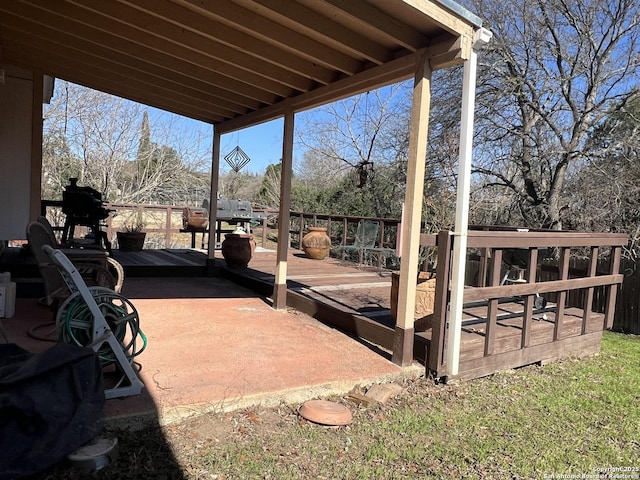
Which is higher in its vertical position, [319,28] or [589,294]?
[319,28]

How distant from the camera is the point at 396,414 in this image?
2.71 metres

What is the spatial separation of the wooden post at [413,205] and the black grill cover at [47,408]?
190cm

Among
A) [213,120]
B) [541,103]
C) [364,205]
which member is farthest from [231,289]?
[364,205]

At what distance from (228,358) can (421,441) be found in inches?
53.2

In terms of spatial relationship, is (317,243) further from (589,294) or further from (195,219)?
(589,294)

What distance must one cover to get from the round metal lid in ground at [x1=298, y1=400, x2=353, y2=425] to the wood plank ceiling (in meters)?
2.19

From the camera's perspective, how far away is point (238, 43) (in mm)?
3508

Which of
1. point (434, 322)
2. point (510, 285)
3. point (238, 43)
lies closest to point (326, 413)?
point (434, 322)

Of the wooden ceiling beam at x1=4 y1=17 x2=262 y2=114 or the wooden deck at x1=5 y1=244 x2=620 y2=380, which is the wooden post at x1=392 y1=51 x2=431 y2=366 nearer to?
the wooden deck at x1=5 y1=244 x2=620 y2=380

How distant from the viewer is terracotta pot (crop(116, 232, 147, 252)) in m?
7.74

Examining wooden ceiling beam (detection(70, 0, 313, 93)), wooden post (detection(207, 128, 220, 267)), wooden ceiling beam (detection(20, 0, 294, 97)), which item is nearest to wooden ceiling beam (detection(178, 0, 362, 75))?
wooden ceiling beam (detection(70, 0, 313, 93))

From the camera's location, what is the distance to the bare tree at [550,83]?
7.06 m

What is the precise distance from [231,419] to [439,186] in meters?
7.13

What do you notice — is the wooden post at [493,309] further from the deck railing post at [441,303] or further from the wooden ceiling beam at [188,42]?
the wooden ceiling beam at [188,42]
